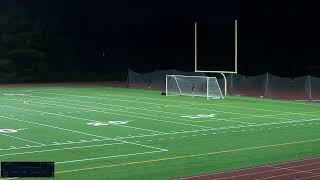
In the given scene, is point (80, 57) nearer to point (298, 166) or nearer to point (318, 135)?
point (318, 135)

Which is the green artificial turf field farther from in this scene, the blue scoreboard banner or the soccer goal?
the soccer goal

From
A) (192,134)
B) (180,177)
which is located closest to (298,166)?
(180,177)

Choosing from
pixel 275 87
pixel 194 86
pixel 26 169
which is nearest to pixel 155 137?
pixel 26 169

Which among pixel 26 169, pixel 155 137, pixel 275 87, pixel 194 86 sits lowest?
pixel 275 87

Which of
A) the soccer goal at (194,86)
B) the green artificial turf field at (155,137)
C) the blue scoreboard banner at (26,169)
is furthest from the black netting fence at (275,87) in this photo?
the blue scoreboard banner at (26,169)

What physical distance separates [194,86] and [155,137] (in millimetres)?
17309

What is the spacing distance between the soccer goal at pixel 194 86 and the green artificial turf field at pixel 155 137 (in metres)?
4.66

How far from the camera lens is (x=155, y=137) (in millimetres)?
15320

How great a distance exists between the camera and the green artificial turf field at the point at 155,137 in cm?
1141

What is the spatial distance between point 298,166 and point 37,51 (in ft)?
137

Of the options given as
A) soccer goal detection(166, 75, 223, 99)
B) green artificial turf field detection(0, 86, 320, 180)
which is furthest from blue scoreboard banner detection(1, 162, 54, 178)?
soccer goal detection(166, 75, 223, 99)

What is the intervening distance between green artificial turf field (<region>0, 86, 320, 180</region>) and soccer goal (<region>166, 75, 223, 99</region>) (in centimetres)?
466

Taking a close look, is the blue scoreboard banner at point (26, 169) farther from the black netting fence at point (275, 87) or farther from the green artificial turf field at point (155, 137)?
the black netting fence at point (275, 87)

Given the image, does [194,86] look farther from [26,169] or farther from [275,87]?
[26,169]
